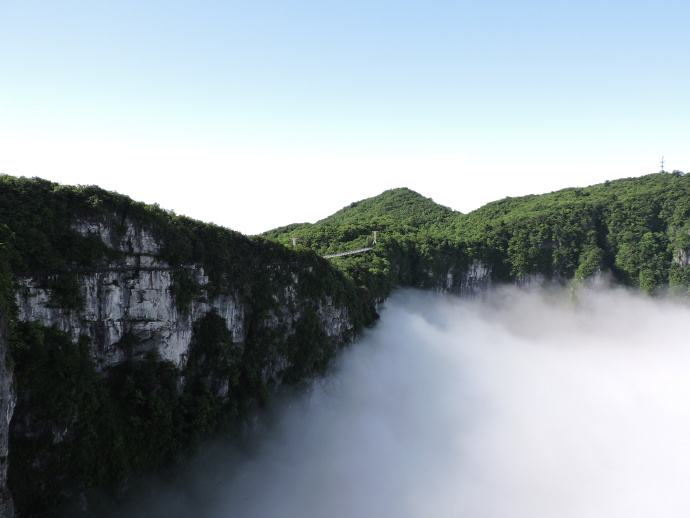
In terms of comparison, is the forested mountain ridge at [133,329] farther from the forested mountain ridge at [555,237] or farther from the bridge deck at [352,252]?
the forested mountain ridge at [555,237]

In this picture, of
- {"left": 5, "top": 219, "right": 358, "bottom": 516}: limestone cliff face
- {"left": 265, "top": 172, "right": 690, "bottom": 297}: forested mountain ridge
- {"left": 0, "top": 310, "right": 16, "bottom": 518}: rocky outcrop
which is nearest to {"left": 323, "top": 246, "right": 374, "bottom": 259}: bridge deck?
{"left": 265, "top": 172, "right": 690, "bottom": 297}: forested mountain ridge

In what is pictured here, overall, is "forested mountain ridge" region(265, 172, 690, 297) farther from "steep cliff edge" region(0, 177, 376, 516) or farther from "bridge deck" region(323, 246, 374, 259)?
"steep cliff edge" region(0, 177, 376, 516)

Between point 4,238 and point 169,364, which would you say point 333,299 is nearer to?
point 169,364

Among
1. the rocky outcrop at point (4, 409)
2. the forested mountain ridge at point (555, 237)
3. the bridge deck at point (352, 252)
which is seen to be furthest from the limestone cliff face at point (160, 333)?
the forested mountain ridge at point (555, 237)

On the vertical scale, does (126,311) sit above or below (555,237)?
below

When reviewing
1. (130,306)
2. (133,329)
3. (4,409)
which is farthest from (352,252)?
(4,409)

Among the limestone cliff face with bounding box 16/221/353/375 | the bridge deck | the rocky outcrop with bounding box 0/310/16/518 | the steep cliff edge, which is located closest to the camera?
the rocky outcrop with bounding box 0/310/16/518

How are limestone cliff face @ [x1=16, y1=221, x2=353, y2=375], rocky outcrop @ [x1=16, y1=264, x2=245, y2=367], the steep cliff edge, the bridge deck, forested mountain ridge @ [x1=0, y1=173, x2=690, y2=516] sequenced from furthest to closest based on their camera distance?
the bridge deck < limestone cliff face @ [x1=16, y1=221, x2=353, y2=375] < rocky outcrop @ [x1=16, y1=264, x2=245, y2=367] < the steep cliff edge < forested mountain ridge @ [x1=0, y1=173, x2=690, y2=516]

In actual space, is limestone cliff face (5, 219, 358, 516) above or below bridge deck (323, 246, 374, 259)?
below

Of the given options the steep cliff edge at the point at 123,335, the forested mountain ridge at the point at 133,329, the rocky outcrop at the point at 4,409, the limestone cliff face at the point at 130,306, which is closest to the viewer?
the rocky outcrop at the point at 4,409

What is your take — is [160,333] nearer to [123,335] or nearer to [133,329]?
[133,329]

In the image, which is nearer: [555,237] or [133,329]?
[133,329]

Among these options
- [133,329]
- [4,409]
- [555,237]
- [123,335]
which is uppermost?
[555,237]
